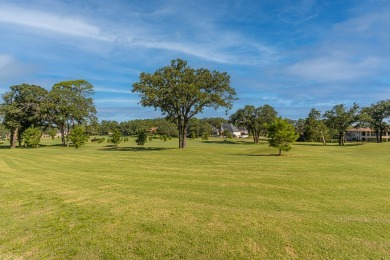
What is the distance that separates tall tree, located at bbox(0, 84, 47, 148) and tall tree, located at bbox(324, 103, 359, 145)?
6045 centimetres

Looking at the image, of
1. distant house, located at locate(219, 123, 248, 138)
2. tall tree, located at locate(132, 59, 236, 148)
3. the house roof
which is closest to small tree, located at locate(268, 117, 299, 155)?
tall tree, located at locate(132, 59, 236, 148)

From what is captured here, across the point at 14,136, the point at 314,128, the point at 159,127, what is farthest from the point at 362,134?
the point at 14,136

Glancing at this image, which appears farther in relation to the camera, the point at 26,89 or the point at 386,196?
the point at 26,89

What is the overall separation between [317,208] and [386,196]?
11.2ft

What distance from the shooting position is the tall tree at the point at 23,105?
158 feet

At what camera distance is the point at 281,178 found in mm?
13664

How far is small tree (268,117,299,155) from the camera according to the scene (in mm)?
29406

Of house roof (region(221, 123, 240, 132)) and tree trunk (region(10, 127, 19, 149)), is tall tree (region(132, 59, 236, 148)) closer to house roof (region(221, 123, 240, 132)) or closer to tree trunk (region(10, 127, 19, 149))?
tree trunk (region(10, 127, 19, 149))

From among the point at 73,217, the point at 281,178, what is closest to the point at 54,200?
the point at 73,217

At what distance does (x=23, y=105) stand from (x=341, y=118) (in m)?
64.7

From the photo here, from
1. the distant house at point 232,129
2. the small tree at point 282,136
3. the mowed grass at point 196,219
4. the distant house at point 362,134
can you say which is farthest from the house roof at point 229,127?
the mowed grass at point 196,219

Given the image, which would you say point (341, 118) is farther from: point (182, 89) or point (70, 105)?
point (70, 105)

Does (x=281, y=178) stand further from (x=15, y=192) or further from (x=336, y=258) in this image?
(x=15, y=192)

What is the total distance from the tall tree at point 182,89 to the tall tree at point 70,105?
1855cm
